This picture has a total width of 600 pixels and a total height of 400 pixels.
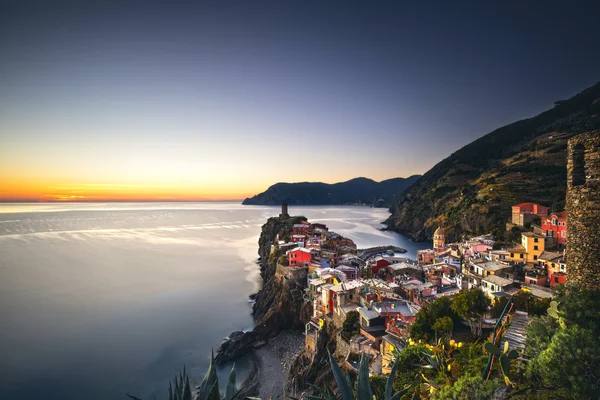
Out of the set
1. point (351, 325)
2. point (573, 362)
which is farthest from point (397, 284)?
point (573, 362)

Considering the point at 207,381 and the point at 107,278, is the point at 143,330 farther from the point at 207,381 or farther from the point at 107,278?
the point at 207,381

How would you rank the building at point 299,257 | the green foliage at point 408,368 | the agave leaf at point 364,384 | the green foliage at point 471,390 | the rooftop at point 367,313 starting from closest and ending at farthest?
the agave leaf at point 364,384, the green foliage at point 471,390, the green foliage at point 408,368, the rooftop at point 367,313, the building at point 299,257

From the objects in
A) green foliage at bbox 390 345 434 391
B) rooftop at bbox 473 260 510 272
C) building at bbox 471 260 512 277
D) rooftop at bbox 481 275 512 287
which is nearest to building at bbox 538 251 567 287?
building at bbox 471 260 512 277

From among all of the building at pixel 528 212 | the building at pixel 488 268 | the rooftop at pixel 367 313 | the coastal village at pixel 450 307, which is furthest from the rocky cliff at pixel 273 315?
the building at pixel 528 212

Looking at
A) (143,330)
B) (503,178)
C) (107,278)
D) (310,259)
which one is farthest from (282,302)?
(503,178)

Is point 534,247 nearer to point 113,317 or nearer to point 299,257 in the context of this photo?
point 299,257

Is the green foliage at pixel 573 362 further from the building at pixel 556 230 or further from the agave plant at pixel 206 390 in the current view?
the building at pixel 556 230
